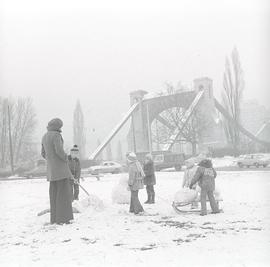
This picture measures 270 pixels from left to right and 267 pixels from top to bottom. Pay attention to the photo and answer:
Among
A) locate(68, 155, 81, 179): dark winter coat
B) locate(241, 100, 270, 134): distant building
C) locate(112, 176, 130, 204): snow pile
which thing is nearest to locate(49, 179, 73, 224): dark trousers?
locate(112, 176, 130, 204): snow pile

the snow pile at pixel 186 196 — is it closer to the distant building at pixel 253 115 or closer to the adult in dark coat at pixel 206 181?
the adult in dark coat at pixel 206 181

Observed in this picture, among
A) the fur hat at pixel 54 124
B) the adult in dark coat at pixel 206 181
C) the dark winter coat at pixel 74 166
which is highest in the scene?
the fur hat at pixel 54 124

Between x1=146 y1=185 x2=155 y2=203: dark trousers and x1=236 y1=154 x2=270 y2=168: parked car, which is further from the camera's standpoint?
x1=236 y1=154 x2=270 y2=168: parked car

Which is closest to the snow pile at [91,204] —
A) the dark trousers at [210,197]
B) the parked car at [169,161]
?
the dark trousers at [210,197]

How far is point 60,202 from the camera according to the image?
8.02 meters

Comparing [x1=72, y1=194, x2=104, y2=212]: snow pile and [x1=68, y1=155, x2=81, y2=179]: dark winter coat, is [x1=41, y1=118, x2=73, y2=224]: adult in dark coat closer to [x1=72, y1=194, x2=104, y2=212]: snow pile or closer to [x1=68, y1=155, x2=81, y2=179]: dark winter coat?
[x1=72, y1=194, x2=104, y2=212]: snow pile

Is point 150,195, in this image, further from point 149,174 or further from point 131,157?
point 131,157

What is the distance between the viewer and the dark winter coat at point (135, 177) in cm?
941

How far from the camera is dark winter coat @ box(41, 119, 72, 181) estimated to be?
321 inches

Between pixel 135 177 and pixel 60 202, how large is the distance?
196cm

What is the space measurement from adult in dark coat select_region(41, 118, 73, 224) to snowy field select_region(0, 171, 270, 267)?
27 cm

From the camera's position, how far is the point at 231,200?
11359mm

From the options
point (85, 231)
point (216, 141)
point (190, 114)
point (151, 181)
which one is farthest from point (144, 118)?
point (85, 231)

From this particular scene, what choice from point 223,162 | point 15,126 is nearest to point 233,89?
point 223,162
